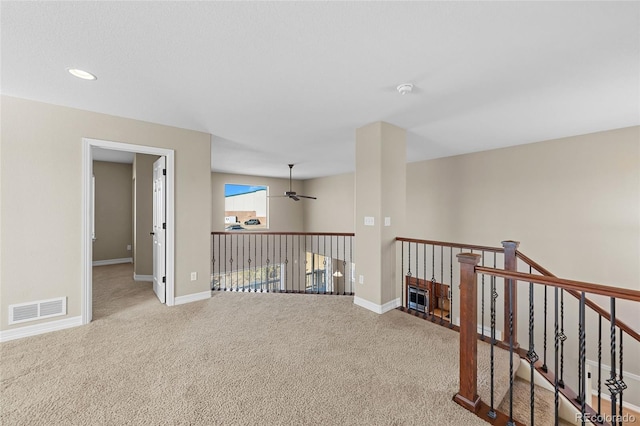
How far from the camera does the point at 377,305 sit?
11.3 feet

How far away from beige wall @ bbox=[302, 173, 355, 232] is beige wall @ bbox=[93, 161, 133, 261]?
540cm

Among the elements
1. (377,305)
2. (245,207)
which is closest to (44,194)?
(377,305)

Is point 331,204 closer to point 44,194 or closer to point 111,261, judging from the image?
point 111,261

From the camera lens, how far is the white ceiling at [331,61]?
1.59 meters

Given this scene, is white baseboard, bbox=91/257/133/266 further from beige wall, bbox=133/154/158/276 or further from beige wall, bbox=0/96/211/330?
beige wall, bbox=0/96/211/330

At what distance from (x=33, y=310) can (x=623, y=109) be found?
6.91 m

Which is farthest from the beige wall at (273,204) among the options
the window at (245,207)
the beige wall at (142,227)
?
the beige wall at (142,227)

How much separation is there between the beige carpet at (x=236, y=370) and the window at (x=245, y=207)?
508cm

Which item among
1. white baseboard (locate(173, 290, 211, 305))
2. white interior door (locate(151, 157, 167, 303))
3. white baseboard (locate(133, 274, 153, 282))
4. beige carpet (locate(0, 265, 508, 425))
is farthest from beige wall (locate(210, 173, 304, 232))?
beige carpet (locate(0, 265, 508, 425))

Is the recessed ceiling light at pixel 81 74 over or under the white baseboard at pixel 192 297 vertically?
over

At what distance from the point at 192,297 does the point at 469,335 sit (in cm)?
350

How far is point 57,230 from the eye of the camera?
295 cm

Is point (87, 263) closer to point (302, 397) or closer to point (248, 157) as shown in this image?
point (302, 397)

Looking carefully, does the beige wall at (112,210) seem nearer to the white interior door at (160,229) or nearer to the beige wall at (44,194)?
the white interior door at (160,229)
